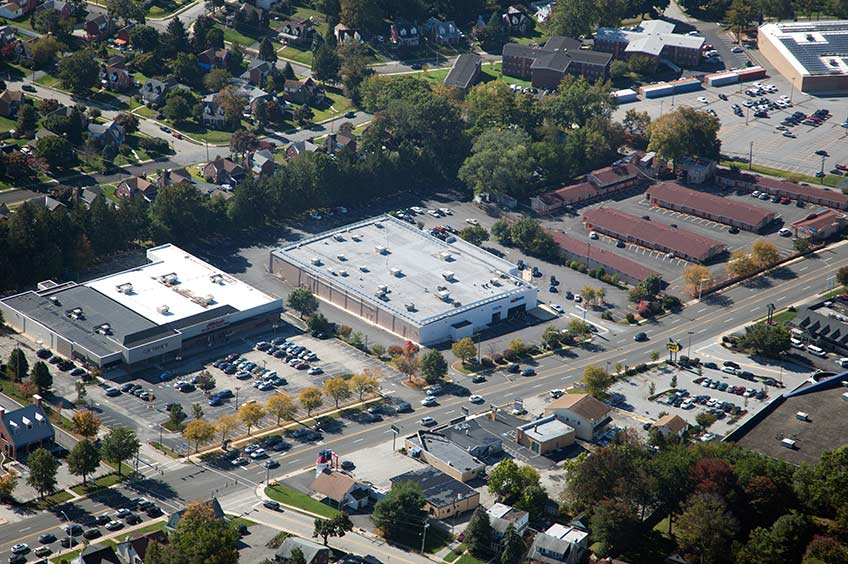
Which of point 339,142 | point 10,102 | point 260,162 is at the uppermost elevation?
point 10,102

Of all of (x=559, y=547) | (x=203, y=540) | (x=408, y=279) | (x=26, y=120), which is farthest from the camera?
(x=26, y=120)

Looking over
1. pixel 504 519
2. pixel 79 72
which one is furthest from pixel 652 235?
pixel 79 72

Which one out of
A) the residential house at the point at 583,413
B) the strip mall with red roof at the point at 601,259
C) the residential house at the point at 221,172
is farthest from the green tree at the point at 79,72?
the residential house at the point at 583,413

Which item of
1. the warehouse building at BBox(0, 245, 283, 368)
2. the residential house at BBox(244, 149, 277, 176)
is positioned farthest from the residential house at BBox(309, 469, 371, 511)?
the residential house at BBox(244, 149, 277, 176)

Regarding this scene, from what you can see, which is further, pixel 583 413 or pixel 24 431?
pixel 583 413

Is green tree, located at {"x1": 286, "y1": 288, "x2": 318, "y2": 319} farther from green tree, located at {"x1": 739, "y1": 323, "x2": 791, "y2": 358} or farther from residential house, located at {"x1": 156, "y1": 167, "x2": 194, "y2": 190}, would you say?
green tree, located at {"x1": 739, "y1": 323, "x2": 791, "y2": 358}

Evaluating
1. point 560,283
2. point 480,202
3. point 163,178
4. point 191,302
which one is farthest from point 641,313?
point 163,178

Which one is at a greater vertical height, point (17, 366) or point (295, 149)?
point (295, 149)

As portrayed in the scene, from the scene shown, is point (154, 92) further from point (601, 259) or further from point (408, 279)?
point (601, 259)
